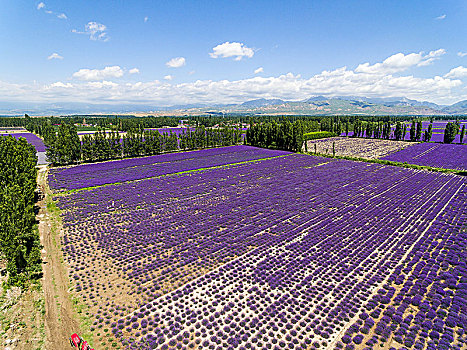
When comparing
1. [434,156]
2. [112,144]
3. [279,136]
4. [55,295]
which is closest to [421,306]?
[55,295]

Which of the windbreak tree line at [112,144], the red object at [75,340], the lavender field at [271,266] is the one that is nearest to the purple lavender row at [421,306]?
the lavender field at [271,266]

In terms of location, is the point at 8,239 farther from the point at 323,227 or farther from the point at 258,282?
the point at 323,227

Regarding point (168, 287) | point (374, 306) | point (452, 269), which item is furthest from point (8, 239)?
point (452, 269)

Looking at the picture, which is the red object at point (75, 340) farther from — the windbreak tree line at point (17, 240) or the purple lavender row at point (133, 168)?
the purple lavender row at point (133, 168)

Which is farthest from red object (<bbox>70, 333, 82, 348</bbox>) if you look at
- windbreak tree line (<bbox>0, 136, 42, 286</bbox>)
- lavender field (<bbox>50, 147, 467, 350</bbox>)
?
windbreak tree line (<bbox>0, 136, 42, 286</bbox>)

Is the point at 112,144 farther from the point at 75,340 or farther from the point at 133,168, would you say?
the point at 75,340

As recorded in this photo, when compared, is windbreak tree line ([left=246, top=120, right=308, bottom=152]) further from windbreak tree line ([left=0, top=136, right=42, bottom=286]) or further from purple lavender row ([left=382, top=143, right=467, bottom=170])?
windbreak tree line ([left=0, top=136, right=42, bottom=286])
